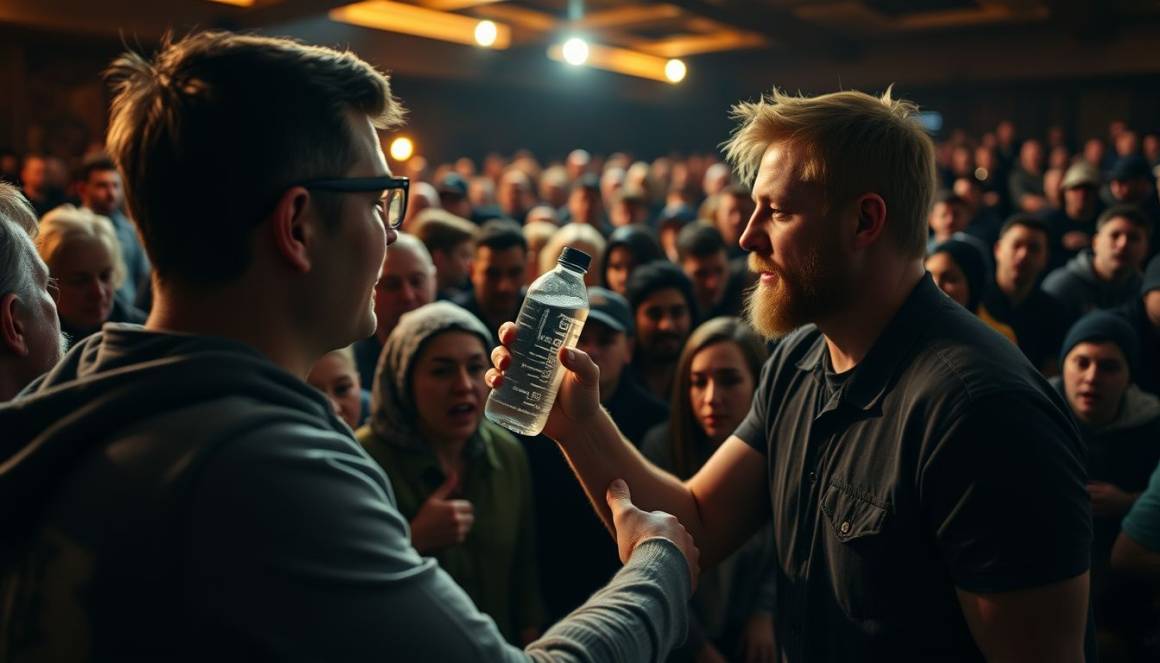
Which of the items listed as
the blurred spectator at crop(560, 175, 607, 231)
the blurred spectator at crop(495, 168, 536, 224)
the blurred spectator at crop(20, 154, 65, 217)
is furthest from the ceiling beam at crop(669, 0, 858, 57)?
the blurred spectator at crop(20, 154, 65, 217)

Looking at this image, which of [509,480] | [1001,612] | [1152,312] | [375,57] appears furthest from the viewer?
[375,57]

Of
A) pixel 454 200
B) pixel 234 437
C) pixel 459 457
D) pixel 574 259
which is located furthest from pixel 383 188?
pixel 454 200

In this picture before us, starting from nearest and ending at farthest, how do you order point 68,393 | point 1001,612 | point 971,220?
point 68,393, point 1001,612, point 971,220

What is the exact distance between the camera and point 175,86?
1011 millimetres

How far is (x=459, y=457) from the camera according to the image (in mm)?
3031

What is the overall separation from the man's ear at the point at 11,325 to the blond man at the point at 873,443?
0.80m

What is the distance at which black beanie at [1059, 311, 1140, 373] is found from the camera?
360cm

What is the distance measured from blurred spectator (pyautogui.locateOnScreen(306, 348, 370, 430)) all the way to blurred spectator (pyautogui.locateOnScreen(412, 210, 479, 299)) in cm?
191

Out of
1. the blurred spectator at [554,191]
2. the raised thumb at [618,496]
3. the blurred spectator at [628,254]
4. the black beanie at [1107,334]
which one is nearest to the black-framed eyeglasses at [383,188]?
the raised thumb at [618,496]

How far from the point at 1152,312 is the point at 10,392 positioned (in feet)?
15.8

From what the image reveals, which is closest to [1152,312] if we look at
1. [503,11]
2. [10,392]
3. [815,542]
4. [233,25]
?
[815,542]

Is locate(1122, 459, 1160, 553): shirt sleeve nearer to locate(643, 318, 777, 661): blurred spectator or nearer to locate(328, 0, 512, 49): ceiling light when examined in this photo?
locate(643, 318, 777, 661): blurred spectator

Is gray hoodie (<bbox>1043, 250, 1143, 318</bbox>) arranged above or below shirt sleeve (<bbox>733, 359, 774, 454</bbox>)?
below

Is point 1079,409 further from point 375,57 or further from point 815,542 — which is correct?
point 375,57
